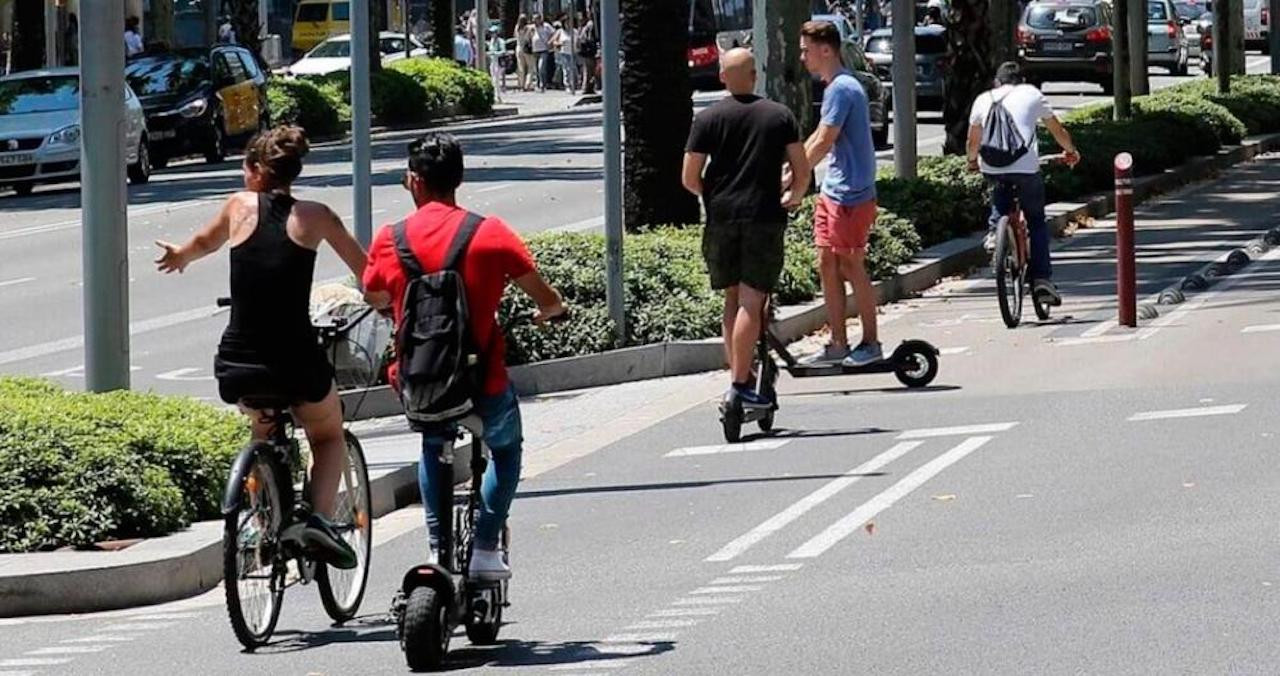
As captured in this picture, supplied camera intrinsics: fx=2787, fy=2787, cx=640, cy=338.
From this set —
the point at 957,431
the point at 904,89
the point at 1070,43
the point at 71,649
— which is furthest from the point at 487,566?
the point at 1070,43

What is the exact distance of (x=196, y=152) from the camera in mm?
40125

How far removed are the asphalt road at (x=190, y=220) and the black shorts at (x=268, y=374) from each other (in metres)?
7.58

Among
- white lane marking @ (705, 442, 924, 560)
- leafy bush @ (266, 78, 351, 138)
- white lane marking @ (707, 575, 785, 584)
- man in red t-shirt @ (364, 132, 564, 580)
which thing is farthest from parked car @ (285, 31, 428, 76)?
man in red t-shirt @ (364, 132, 564, 580)

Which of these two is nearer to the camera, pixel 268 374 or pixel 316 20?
pixel 268 374

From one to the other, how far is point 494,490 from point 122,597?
5.91ft

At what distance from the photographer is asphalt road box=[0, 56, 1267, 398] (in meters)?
18.3

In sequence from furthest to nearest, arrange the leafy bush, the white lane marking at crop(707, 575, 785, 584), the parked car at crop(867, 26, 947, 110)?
the parked car at crop(867, 26, 947, 110) < the leafy bush < the white lane marking at crop(707, 575, 785, 584)

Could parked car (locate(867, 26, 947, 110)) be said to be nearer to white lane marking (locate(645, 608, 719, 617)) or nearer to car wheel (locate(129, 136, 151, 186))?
car wheel (locate(129, 136, 151, 186))

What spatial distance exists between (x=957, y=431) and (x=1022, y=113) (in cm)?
501

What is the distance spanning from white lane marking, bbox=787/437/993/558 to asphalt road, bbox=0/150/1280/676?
23 mm

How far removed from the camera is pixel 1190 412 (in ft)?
42.9

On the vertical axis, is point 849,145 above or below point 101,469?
above

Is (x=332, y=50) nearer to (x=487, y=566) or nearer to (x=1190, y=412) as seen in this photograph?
(x=1190, y=412)

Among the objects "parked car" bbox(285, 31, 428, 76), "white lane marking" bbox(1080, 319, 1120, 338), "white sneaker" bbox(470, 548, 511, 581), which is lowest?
"white lane marking" bbox(1080, 319, 1120, 338)
